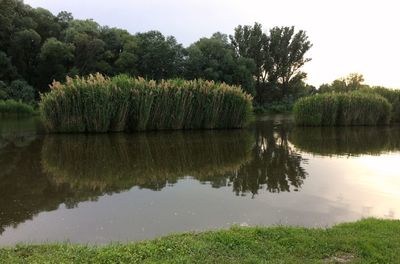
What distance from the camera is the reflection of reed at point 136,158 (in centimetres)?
774

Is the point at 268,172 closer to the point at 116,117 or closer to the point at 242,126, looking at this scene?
the point at 116,117

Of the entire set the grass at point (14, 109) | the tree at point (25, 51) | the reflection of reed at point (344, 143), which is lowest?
the reflection of reed at point (344, 143)

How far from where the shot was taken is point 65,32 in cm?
4025

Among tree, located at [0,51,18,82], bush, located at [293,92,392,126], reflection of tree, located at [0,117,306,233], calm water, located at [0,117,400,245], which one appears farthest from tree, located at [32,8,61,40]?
calm water, located at [0,117,400,245]

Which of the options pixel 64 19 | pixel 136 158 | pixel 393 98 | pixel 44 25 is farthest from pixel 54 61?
pixel 136 158

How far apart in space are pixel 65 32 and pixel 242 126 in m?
27.6

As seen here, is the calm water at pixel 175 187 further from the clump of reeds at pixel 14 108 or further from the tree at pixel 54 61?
the tree at pixel 54 61

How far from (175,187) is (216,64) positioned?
35.1 metres

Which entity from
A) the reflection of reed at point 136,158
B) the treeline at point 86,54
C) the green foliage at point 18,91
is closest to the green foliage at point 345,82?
the treeline at point 86,54

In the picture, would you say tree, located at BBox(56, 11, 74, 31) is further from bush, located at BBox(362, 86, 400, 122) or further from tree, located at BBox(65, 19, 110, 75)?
bush, located at BBox(362, 86, 400, 122)

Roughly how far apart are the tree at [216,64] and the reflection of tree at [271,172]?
29.1m

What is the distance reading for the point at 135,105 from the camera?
15016mm

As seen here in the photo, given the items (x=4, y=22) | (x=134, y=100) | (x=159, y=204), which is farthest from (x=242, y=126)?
(x=4, y=22)

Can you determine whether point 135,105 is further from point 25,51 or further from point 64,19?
point 64,19
